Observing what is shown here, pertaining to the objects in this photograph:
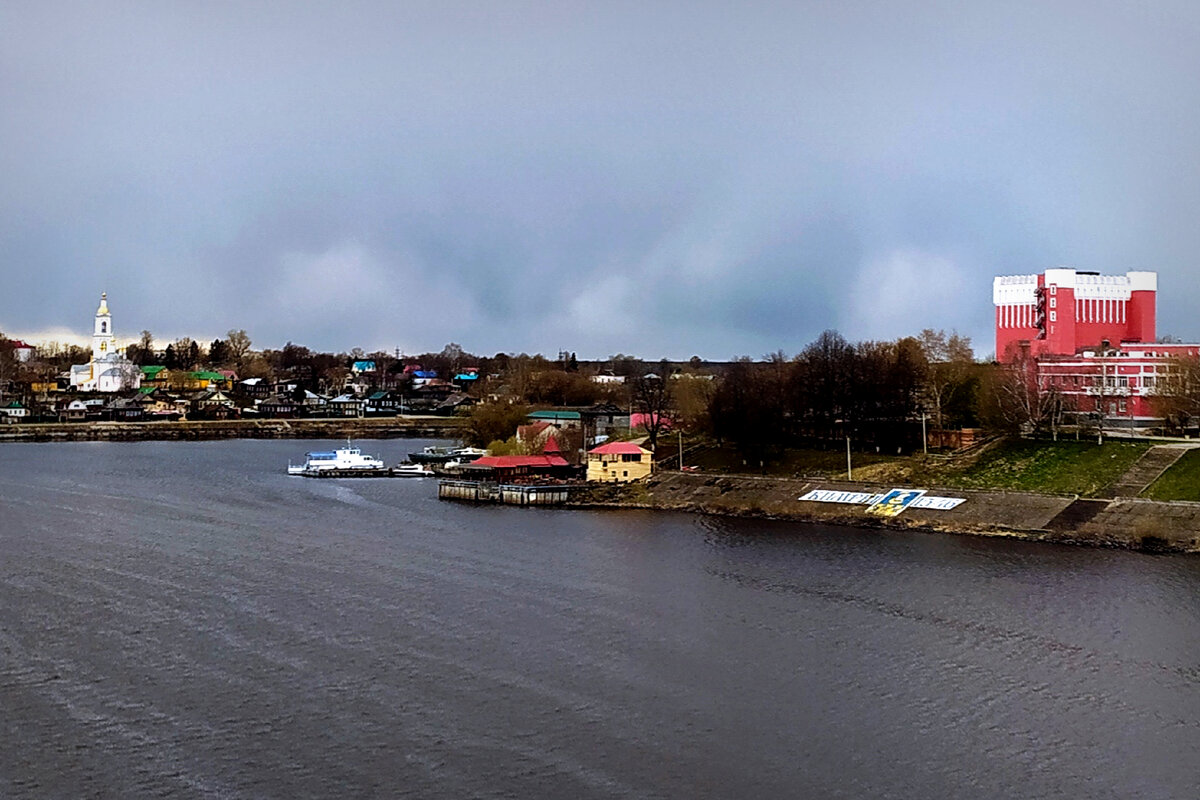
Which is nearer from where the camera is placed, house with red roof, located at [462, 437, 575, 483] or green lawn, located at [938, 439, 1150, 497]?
green lawn, located at [938, 439, 1150, 497]

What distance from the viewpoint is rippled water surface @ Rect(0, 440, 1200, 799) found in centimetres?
1716

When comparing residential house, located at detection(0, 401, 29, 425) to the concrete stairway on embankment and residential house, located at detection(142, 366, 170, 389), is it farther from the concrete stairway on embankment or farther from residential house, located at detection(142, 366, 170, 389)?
the concrete stairway on embankment

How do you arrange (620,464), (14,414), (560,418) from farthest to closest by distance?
1. (14,414)
2. (560,418)
3. (620,464)

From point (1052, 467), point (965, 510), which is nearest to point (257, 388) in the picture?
point (1052, 467)

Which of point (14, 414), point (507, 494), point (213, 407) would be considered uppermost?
point (213, 407)

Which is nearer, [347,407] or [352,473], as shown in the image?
[352,473]

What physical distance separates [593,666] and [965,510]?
19.7m

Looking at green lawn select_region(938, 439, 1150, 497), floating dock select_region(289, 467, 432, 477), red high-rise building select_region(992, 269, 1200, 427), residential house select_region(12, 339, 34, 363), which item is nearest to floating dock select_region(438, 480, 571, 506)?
floating dock select_region(289, 467, 432, 477)

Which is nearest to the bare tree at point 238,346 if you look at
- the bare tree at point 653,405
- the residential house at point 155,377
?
the residential house at point 155,377

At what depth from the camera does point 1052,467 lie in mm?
41469

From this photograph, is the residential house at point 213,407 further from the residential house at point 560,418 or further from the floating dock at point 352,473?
the residential house at point 560,418

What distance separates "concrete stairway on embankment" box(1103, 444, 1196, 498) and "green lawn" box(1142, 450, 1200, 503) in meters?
0.23

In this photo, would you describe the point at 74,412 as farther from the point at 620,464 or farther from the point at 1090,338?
the point at 1090,338

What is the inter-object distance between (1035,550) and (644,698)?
1719 centimetres
